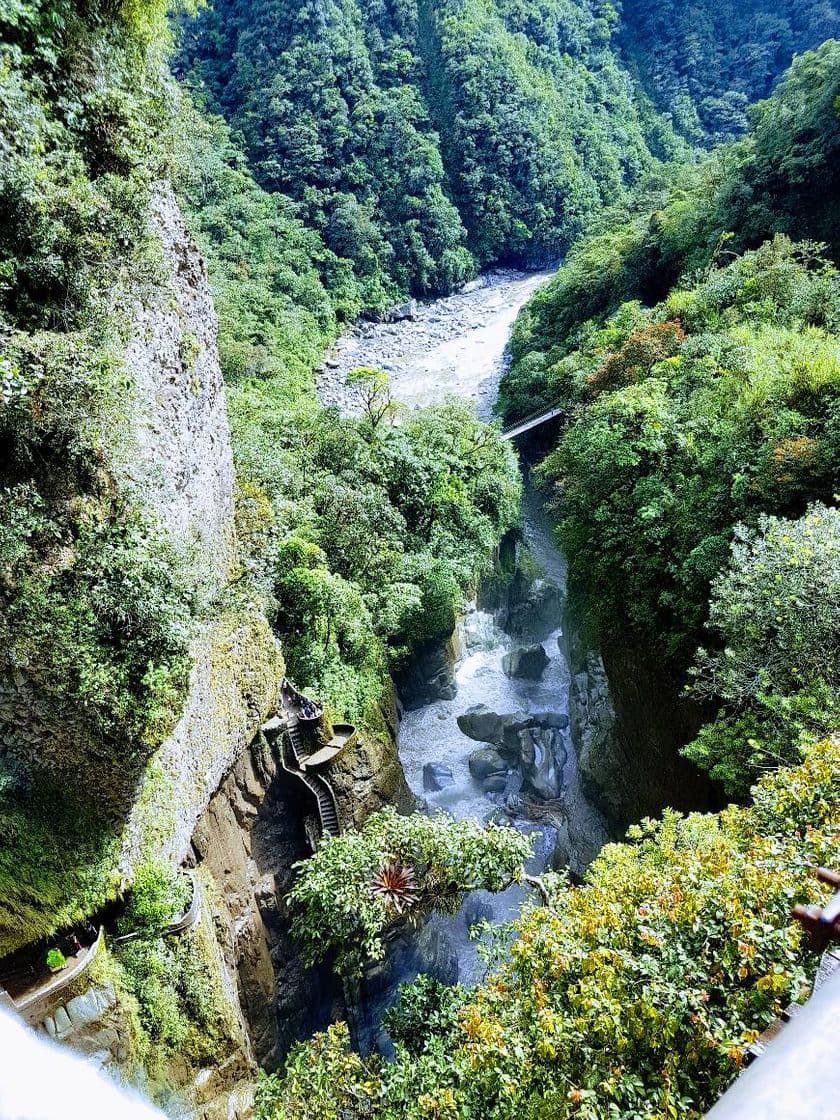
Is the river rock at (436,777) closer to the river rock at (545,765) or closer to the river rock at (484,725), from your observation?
the river rock at (484,725)

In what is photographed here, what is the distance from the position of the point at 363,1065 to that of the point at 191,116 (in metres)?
14.0

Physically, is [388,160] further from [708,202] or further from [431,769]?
[431,769]

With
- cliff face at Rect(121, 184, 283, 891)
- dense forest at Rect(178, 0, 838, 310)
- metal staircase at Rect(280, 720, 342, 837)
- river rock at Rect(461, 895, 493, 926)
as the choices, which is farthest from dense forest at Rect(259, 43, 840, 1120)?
dense forest at Rect(178, 0, 838, 310)

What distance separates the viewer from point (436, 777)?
1911 cm

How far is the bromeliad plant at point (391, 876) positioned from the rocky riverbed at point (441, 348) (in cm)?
2656

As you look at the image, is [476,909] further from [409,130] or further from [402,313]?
[409,130]

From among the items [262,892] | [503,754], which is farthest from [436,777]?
[262,892]

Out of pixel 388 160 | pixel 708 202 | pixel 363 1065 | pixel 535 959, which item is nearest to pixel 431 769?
pixel 363 1065

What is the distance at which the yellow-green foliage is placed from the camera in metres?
4.71

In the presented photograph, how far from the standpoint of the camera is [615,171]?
57875mm

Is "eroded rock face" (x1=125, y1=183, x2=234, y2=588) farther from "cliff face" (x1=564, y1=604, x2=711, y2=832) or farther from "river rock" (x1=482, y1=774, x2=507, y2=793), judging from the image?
"river rock" (x1=482, y1=774, x2=507, y2=793)

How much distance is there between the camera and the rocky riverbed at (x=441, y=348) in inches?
1523

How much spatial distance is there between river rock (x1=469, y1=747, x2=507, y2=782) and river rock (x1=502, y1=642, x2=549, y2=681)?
3.64 metres

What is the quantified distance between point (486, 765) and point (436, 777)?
1.57 metres
